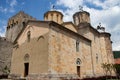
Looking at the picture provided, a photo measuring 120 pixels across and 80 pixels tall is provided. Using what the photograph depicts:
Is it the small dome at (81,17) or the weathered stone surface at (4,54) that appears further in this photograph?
the weathered stone surface at (4,54)

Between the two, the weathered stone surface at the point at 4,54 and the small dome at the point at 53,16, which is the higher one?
the small dome at the point at 53,16

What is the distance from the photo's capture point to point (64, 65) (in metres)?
15.1

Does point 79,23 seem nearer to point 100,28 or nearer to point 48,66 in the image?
point 100,28

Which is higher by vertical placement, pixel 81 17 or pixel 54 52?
pixel 81 17

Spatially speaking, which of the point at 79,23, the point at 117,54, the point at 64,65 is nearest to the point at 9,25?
the point at 79,23

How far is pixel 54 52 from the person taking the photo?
14320mm

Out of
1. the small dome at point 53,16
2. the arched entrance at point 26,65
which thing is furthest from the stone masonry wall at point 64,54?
the small dome at point 53,16

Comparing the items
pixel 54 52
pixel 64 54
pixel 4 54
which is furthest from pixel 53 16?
pixel 4 54

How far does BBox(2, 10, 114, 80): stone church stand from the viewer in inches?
554

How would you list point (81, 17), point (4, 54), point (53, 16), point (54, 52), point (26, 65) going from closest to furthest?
point (54, 52), point (26, 65), point (53, 16), point (81, 17), point (4, 54)

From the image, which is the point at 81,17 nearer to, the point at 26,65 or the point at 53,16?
the point at 53,16

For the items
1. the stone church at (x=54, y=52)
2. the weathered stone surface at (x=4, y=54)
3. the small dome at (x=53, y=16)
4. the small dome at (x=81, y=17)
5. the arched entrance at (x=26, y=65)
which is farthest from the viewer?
the weathered stone surface at (x=4, y=54)

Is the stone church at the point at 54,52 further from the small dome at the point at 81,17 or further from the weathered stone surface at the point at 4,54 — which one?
the weathered stone surface at the point at 4,54

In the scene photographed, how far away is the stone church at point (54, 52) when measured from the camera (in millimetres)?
14062
